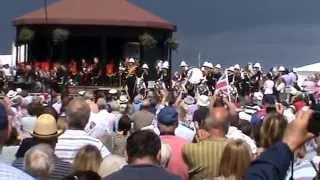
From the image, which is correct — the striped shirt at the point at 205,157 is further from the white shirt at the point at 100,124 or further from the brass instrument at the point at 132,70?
the brass instrument at the point at 132,70

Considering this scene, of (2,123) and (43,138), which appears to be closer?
(2,123)

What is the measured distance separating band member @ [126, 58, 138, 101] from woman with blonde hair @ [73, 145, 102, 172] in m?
29.6

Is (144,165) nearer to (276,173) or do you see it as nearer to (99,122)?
(276,173)

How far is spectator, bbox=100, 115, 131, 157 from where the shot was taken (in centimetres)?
1023

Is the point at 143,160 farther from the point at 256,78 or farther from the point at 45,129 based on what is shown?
the point at 256,78

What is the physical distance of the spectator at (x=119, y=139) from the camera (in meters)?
10.2

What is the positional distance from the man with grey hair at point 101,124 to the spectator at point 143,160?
194 inches

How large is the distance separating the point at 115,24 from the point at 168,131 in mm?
36681

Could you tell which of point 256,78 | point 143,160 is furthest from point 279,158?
point 256,78

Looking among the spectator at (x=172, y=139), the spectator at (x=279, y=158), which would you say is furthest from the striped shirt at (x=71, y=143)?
the spectator at (x=279, y=158)

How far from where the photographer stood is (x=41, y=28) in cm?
4553

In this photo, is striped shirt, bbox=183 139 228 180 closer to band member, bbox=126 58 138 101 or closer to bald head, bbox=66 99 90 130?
bald head, bbox=66 99 90 130

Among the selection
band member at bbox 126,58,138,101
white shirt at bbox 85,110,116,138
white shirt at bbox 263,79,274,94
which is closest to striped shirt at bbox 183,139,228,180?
white shirt at bbox 85,110,116,138

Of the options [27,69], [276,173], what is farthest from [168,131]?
[27,69]
